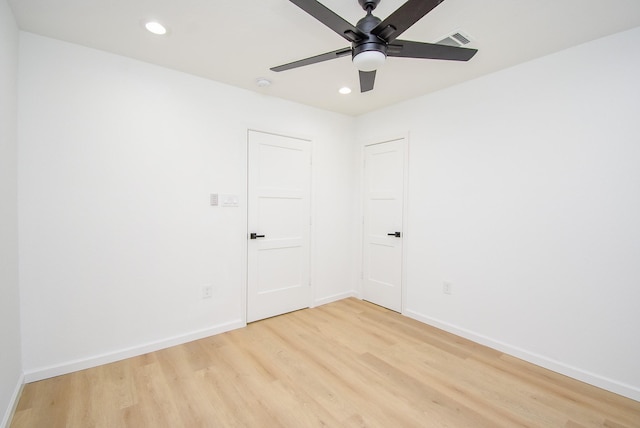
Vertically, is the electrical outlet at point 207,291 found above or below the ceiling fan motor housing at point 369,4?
below

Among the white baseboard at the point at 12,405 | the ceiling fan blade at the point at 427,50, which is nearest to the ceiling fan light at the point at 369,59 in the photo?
the ceiling fan blade at the point at 427,50

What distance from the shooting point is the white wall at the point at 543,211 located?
79.0 inches

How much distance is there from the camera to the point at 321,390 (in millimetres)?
2020

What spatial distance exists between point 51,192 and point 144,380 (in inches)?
61.4

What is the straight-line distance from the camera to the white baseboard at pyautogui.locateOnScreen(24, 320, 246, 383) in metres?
2.10

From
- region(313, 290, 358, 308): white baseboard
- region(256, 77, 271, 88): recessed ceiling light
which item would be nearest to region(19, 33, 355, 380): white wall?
region(256, 77, 271, 88): recessed ceiling light

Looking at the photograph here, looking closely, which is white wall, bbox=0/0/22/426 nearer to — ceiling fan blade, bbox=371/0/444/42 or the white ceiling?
the white ceiling

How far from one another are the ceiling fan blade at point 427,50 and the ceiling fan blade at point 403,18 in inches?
4.0

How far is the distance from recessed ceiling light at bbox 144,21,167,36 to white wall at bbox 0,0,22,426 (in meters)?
0.74

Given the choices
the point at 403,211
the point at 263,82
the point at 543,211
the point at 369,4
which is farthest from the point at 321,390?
the point at 263,82

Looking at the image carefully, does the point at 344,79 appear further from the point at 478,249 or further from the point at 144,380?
the point at 144,380

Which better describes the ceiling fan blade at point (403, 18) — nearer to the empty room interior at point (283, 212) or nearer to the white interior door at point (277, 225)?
the empty room interior at point (283, 212)

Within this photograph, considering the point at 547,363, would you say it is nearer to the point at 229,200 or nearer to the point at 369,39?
the point at 369,39

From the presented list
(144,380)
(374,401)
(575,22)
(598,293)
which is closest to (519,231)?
(598,293)
